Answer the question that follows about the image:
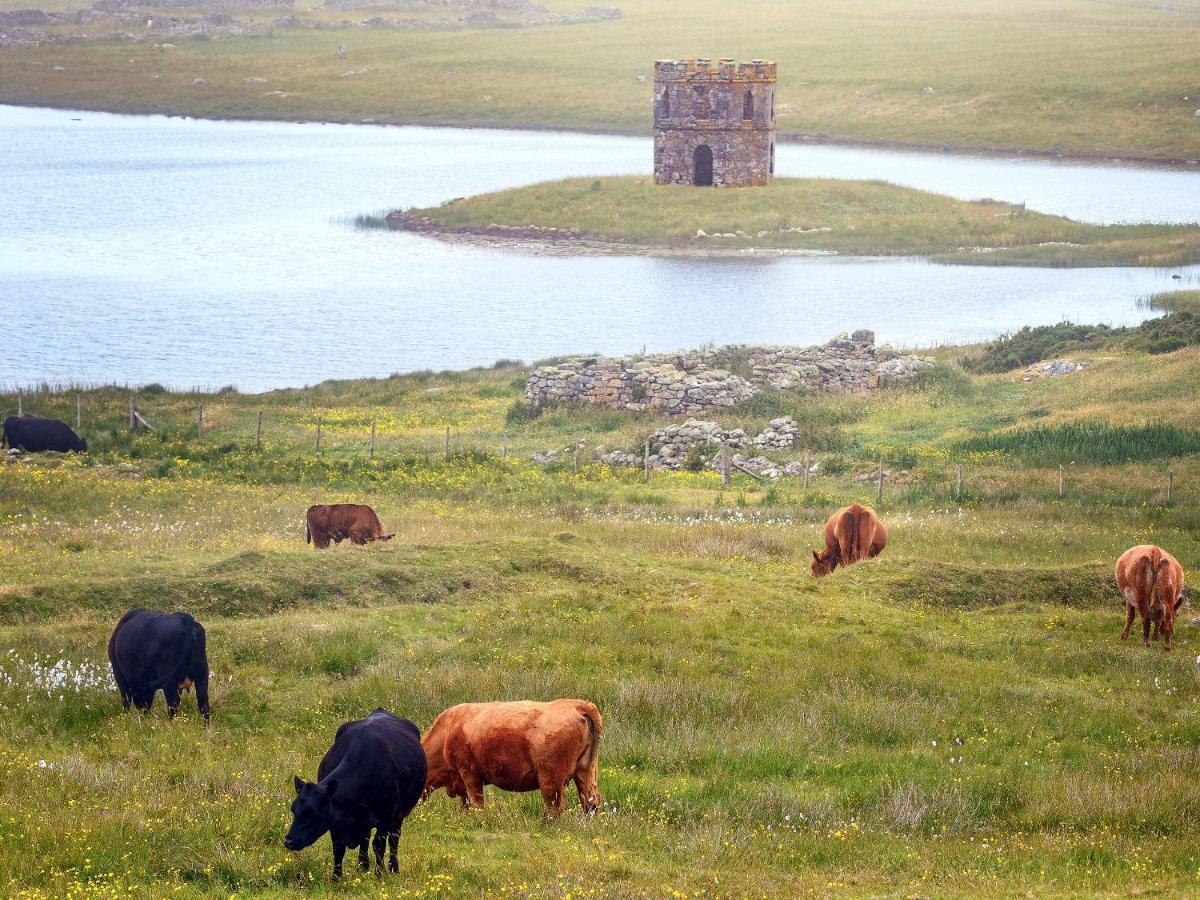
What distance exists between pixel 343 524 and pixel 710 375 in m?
23.3

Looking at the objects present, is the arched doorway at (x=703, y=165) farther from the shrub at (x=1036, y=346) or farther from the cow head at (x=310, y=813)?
the cow head at (x=310, y=813)

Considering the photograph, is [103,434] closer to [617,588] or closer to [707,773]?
[617,588]

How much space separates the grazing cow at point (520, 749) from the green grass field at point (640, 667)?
342mm

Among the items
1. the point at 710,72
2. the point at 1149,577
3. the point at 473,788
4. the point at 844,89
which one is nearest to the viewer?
the point at 473,788

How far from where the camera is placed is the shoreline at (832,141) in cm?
13290

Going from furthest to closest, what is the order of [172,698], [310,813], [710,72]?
1. [710,72]
2. [172,698]
3. [310,813]

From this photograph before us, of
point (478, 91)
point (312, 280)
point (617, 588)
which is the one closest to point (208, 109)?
point (478, 91)

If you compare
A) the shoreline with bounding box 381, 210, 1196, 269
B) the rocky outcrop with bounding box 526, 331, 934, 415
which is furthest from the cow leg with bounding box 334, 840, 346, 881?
the shoreline with bounding box 381, 210, 1196, 269

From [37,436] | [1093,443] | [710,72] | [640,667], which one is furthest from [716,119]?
[640,667]

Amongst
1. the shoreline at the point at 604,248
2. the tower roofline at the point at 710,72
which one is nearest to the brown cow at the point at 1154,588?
the shoreline at the point at 604,248

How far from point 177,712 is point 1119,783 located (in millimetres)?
9786

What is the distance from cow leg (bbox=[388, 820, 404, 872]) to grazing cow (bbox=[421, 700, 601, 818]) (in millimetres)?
1338

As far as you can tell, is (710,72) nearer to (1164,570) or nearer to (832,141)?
(832,141)

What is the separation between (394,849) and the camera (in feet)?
37.4
